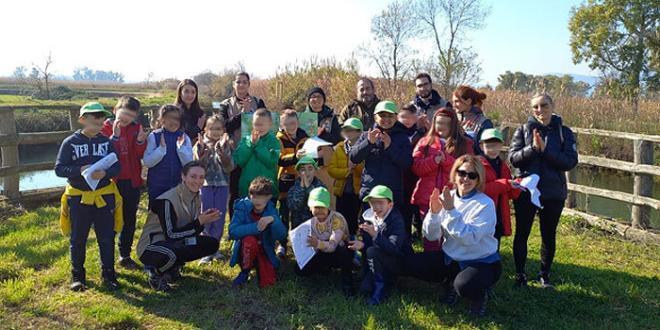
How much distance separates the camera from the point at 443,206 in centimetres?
385

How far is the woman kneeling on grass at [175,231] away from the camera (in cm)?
417

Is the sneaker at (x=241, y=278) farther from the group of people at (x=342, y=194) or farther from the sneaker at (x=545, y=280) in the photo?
the sneaker at (x=545, y=280)

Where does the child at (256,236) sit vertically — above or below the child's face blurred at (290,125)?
below

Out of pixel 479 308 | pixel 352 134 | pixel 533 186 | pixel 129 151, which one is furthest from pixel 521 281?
pixel 129 151

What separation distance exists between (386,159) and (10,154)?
571cm

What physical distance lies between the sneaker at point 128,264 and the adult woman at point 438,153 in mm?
2822

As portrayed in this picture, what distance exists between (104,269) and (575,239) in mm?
5412

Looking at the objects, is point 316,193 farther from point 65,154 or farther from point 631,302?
point 631,302

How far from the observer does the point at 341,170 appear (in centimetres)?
488

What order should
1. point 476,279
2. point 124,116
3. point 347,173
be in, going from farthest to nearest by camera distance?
point 347,173 < point 124,116 < point 476,279

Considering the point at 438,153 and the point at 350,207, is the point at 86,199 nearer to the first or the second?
the point at 350,207

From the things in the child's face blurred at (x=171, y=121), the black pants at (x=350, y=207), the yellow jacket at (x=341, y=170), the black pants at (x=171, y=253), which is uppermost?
the child's face blurred at (x=171, y=121)

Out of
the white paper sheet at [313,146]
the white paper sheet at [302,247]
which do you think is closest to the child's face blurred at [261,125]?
the white paper sheet at [313,146]

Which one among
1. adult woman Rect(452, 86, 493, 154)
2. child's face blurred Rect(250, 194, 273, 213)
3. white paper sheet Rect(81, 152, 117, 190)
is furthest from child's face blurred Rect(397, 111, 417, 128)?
white paper sheet Rect(81, 152, 117, 190)
